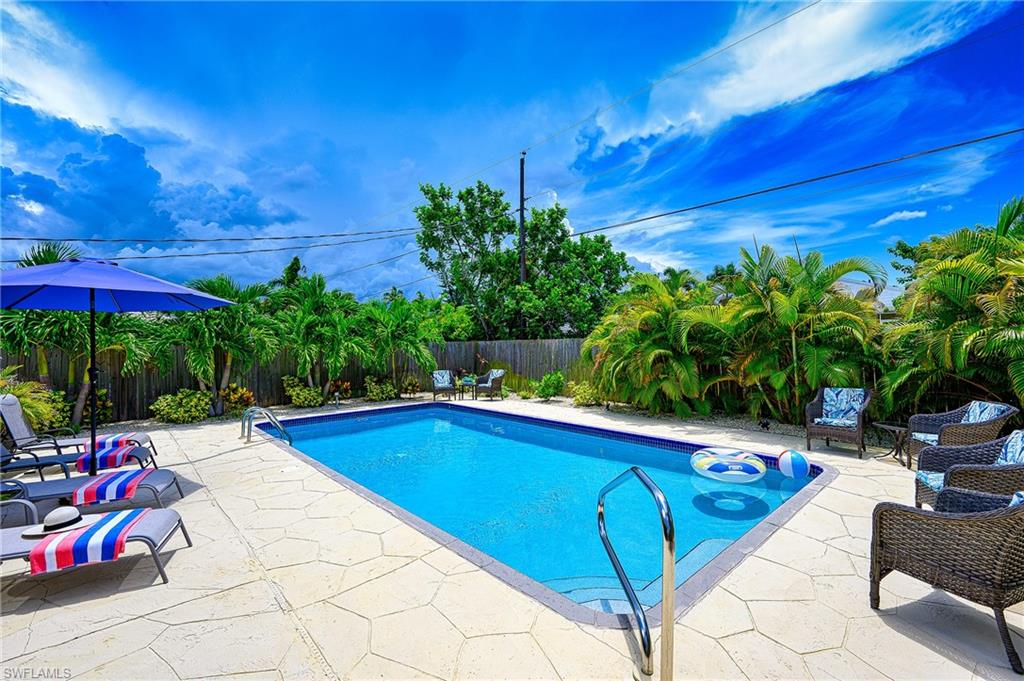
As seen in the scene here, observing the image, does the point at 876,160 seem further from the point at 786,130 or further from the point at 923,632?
the point at 923,632

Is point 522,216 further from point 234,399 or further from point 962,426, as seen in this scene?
point 962,426

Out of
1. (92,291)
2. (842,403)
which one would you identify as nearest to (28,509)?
(92,291)

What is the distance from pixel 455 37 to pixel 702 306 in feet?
32.9

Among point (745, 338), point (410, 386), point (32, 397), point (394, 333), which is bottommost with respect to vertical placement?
point (410, 386)

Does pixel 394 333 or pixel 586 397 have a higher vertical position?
pixel 394 333

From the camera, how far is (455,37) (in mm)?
12648

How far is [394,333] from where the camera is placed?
13.0 metres

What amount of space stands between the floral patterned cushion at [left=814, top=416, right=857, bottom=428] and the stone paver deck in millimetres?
2794

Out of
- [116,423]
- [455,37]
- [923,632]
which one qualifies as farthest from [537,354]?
[923,632]

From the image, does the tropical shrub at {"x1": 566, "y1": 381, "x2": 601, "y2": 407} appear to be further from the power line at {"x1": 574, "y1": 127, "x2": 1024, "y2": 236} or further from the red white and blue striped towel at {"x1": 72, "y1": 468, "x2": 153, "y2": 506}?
the red white and blue striped towel at {"x1": 72, "y1": 468, "x2": 153, "y2": 506}

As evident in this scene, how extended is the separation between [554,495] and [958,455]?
384 cm

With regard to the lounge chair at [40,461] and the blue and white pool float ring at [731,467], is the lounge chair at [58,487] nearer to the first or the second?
the lounge chair at [40,461]

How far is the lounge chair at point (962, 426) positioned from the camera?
15.4 ft

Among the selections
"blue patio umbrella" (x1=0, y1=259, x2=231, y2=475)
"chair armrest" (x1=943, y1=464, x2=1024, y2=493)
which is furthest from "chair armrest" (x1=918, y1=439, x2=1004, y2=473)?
"blue patio umbrella" (x1=0, y1=259, x2=231, y2=475)
